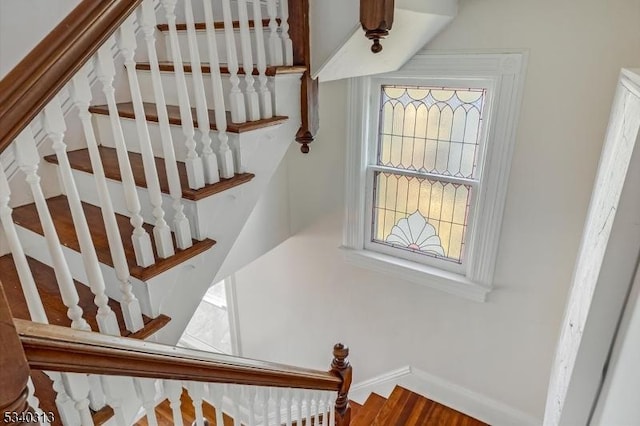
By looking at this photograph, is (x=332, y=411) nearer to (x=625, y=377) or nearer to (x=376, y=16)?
(x=625, y=377)

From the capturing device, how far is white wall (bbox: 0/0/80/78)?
162 cm

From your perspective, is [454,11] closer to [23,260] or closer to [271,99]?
[271,99]

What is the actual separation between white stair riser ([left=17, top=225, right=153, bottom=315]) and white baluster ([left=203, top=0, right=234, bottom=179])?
1.66 feet

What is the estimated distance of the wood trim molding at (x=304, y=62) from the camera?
1.60 meters

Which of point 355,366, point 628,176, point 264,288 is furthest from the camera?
point 264,288

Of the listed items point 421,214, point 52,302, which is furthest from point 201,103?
point 421,214

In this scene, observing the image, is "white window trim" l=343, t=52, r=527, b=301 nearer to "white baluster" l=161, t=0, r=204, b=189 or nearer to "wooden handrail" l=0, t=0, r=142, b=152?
"white baluster" l=161, t=0, r=204, b=189

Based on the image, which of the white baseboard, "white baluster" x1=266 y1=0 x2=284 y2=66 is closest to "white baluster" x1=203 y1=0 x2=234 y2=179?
"white baluster" x1=266 y1=0 x2=284 y2=66

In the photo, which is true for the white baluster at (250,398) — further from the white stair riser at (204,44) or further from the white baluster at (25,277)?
the white stair riser at (204,44)

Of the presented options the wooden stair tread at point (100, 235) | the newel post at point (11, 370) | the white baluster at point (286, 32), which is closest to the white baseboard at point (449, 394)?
the wooden stair tread at point (100, 235)

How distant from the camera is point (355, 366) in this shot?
317 cm

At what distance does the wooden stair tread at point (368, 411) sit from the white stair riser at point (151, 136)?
212 centimetres

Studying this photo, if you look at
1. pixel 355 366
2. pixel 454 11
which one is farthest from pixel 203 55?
pixel 355 366

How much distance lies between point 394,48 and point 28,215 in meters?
1.79
